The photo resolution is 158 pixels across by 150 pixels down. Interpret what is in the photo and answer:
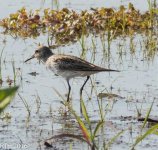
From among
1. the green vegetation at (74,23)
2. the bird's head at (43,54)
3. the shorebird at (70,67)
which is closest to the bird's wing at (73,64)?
the shorebird at (70,67)

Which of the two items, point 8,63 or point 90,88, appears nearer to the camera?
point 90,88

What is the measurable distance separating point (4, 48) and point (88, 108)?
9.27 feet

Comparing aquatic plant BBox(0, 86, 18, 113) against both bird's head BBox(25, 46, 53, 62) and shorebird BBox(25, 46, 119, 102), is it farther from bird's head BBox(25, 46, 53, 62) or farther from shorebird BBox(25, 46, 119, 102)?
bird's head BBox(25, 46, 53, 62)

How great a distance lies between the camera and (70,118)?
6.23 metres

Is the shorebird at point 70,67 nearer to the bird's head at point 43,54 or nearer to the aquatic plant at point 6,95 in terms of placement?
the bird's head at point 43,54

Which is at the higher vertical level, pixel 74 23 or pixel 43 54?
pixel 74 23

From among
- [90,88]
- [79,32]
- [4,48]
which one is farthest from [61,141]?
[79,32]

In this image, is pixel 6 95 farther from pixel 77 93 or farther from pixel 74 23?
pixel 74 23

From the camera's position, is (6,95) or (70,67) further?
(70,67)

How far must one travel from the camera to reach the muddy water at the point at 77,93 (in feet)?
18.0

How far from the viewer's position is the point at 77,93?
23.8 ft

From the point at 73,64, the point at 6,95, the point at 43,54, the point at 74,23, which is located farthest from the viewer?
the point at 74,23

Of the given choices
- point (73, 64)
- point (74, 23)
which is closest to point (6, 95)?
point (73, 64)

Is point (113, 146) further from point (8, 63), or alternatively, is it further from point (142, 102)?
point (8, 63)
